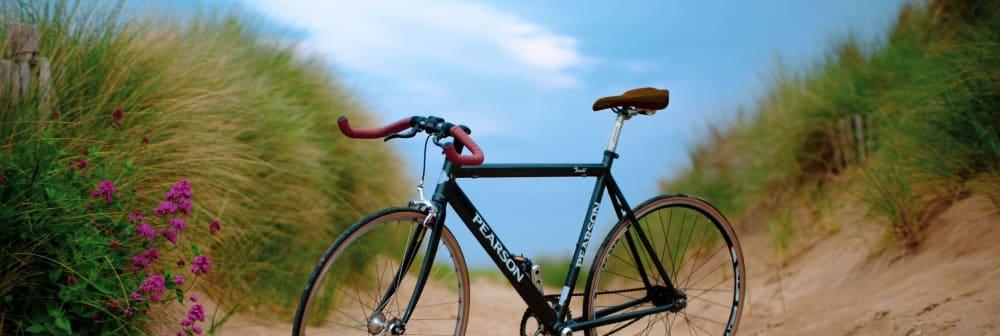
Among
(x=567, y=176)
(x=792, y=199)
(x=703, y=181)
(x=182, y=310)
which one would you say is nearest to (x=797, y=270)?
(x=792, y=199)

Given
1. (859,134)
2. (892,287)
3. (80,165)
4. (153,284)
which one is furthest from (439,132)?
(859,134)

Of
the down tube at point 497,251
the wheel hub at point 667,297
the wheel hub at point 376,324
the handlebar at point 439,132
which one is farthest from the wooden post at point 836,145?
the wheel hub at point 376,324

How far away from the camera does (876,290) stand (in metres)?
5.63

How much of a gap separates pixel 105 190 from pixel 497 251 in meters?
1.72

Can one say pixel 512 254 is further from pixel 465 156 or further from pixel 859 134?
pixel 859 134

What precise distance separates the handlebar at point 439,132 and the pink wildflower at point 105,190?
1327 millimetres

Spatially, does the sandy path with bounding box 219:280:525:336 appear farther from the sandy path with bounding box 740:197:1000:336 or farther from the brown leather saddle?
the brown leather saddle

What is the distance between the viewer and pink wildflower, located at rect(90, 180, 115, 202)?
4.09 meters

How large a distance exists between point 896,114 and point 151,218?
5.50 metres

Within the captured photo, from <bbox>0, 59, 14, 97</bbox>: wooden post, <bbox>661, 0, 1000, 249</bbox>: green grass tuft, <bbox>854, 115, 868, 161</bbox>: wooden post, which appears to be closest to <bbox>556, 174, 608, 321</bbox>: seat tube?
<bbox>661, 0, 1000, 249</bbox>: green grass tuft

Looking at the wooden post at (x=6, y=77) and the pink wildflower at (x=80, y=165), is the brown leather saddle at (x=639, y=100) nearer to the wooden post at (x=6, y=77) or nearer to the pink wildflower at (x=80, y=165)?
the pink wildflower at (x=80, y=165)

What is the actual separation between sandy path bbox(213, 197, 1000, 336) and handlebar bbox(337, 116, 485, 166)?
232cm

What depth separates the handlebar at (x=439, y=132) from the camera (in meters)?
3.17

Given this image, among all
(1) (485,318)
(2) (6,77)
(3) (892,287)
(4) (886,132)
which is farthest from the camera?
(4) (886,132)
